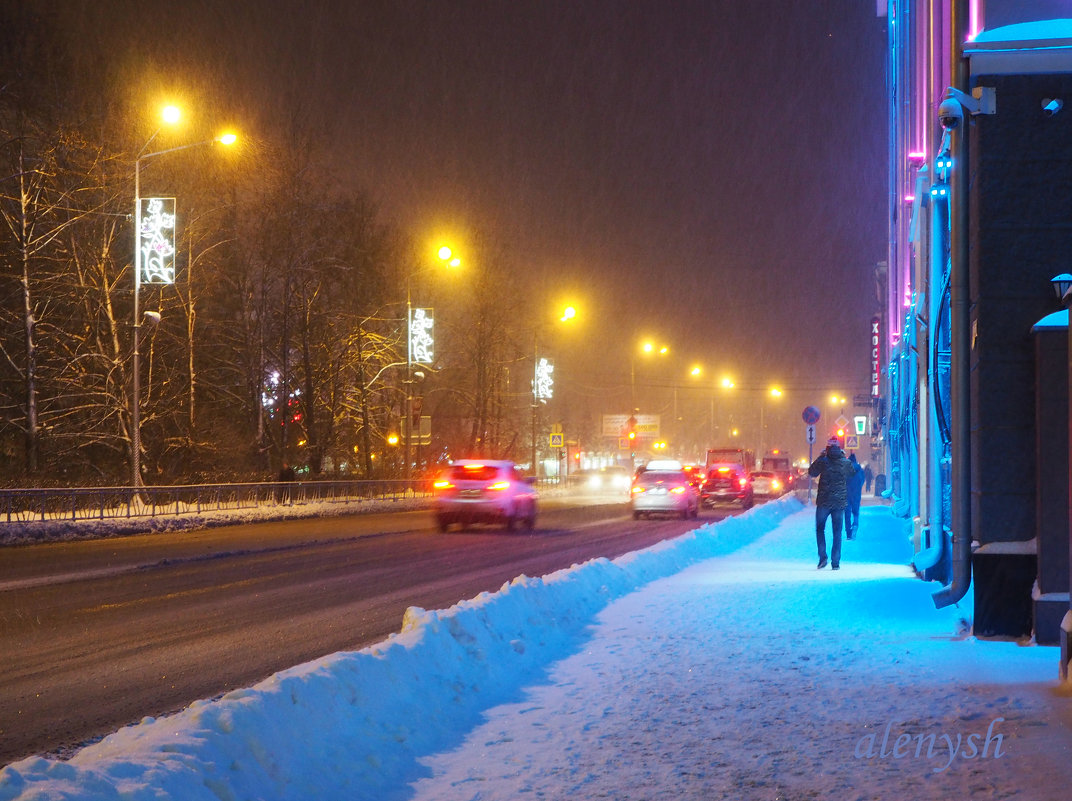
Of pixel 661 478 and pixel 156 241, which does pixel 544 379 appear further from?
pixel 156 241

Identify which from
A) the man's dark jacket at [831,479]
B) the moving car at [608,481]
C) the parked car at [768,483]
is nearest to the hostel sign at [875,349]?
the parked car at [768,483]

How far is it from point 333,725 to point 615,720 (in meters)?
1.95

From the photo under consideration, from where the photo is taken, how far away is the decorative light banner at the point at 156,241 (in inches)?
1177

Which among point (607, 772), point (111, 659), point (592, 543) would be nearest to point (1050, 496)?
point (607, 772)

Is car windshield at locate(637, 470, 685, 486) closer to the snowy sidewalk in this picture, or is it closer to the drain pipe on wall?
the snowy sidewalk

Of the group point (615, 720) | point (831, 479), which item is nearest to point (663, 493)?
point (831, 479)

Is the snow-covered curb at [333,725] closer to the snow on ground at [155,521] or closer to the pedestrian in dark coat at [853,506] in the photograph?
the pedestrian in dark coat at [853,506]

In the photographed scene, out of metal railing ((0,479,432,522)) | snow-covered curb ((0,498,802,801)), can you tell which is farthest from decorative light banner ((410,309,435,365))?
snow-covered curb ((0,498,802,801))

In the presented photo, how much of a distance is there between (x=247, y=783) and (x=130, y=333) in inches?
1409

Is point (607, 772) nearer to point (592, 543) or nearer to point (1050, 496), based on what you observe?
point (1050, 496)

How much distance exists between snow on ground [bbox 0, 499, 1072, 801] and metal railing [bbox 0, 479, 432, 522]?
18753 millimetres

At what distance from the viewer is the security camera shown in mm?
9648

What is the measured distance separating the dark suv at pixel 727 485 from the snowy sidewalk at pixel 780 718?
33111 millimetres

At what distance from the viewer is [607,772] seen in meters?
6.02
